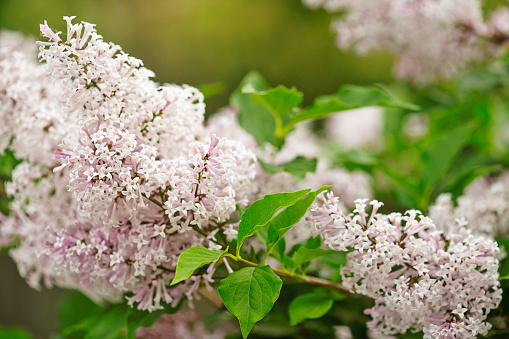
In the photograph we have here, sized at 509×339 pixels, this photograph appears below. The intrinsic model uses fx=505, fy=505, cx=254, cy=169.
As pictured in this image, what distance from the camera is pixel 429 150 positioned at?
0.71 m

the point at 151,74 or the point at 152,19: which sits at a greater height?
the point at 152,19

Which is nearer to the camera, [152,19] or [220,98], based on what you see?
[220,98]

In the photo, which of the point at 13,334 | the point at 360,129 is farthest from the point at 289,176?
Answer: the point at 360,129

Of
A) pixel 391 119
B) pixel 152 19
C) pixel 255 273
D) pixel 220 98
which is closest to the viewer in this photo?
pixel 255 273

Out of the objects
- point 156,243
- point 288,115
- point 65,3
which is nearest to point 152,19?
point 65,3

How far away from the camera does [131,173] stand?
433 millimetres

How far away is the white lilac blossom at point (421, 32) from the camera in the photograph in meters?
0.77

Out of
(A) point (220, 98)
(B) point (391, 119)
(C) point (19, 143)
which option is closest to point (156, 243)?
(C) point (19, 143)

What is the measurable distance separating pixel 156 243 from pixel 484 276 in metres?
0.29

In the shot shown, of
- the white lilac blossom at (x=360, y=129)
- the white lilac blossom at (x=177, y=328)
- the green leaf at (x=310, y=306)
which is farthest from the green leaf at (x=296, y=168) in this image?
the white lilac blossom at (x=360, y=129)

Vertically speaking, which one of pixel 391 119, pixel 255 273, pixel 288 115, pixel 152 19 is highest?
pixel 152 19

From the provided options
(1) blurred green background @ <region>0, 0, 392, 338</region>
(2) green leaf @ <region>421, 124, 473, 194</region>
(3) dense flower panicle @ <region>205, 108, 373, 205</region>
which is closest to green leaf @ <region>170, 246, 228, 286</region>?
Answer: (3) dense flower panicle @ <region>205, 108, 373, 205</region>

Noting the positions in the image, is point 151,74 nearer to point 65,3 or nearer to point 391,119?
point 391,119

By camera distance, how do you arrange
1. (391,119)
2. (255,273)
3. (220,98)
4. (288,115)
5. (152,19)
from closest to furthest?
(255,273), (288,115), (391,119), (220,98), (152,19)
